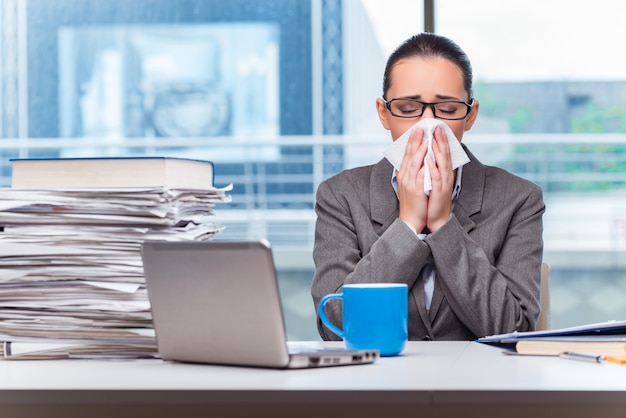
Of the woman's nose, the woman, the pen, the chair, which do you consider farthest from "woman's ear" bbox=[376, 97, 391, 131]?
the pen

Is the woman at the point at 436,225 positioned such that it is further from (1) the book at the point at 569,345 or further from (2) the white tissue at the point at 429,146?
(1) the book at the point at 569,345

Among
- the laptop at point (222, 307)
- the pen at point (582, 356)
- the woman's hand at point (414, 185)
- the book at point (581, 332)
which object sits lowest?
the pen at point (582, 356)

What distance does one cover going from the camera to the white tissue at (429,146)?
163cm

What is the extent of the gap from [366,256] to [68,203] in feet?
1.89

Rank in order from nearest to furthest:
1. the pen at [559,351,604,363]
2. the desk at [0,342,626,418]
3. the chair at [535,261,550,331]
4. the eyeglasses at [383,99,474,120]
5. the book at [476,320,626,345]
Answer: the desk at [0,342,626,418] < the pen at [559,351,604,363] < the book at [476,320,626,345] < the eyeglasses at [383,99,474,120] < the chair at [535,261,550,331]

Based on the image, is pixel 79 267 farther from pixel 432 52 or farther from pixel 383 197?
pixel 432 52

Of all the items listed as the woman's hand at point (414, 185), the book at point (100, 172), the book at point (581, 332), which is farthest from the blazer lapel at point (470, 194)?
the book at point (100, 172)

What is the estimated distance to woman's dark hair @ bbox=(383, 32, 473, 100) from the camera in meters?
1.74

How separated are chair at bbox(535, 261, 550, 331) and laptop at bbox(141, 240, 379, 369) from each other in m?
0.78

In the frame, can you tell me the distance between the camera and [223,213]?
375 cm

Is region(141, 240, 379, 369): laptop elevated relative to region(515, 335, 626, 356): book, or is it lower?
elevated

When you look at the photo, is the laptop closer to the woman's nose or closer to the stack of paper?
the stack of paper

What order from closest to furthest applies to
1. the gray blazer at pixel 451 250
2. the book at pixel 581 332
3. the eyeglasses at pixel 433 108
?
the book at pixel 581 332
the gray blazer at pixel 451 250
the eyeglasses at pixel 433 108

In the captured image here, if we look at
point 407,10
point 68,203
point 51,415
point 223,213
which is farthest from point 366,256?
point 223,213
